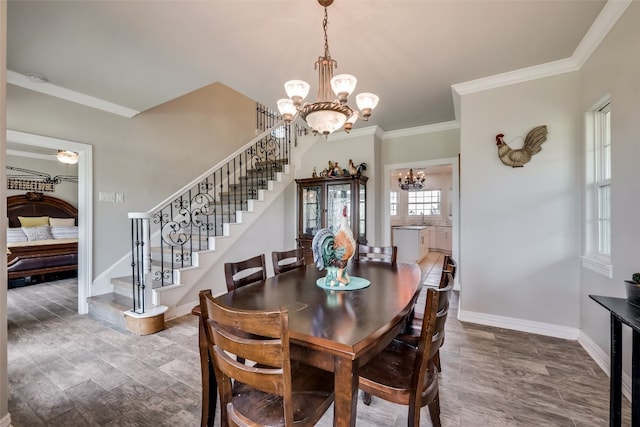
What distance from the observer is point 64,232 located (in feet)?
18.5

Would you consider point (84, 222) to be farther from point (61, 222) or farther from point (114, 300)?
point (61, 222)

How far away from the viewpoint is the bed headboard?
18.2ft

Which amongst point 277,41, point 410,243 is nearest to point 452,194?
point 410,243

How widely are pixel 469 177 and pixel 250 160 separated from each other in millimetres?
4170

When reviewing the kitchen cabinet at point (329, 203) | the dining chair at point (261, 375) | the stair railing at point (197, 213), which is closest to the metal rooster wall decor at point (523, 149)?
the kitchen cabinet at point (329, 203)

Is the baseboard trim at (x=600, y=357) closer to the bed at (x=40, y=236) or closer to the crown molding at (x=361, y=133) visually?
the crown molding at (x=361, y=133)

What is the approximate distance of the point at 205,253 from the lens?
11.4 ft

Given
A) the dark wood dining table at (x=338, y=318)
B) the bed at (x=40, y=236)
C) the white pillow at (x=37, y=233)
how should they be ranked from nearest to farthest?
the dark wood dining table at (x=338, y=318) → the bed at (x=40, y=236) → the white pillow at (x=37, y=233)

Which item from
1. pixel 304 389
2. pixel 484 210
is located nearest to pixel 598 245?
pixel 484 210

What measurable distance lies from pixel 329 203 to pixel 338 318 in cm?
329

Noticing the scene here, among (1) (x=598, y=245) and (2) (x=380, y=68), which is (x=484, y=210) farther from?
(2) (x=380, y=68)

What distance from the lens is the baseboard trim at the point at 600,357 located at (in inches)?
71.9

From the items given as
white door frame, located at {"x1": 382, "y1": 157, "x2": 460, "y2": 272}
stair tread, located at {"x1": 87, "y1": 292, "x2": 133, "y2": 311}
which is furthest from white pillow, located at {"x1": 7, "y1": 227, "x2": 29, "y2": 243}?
white door frame, located at {"x1": 382, "y1": 157, "x2": 460, "y2": 272}

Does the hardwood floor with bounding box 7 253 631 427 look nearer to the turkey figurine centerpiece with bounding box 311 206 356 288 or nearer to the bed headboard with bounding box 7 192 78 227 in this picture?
the turkey figurine centerpiece with bounding box 311 206 356 288
